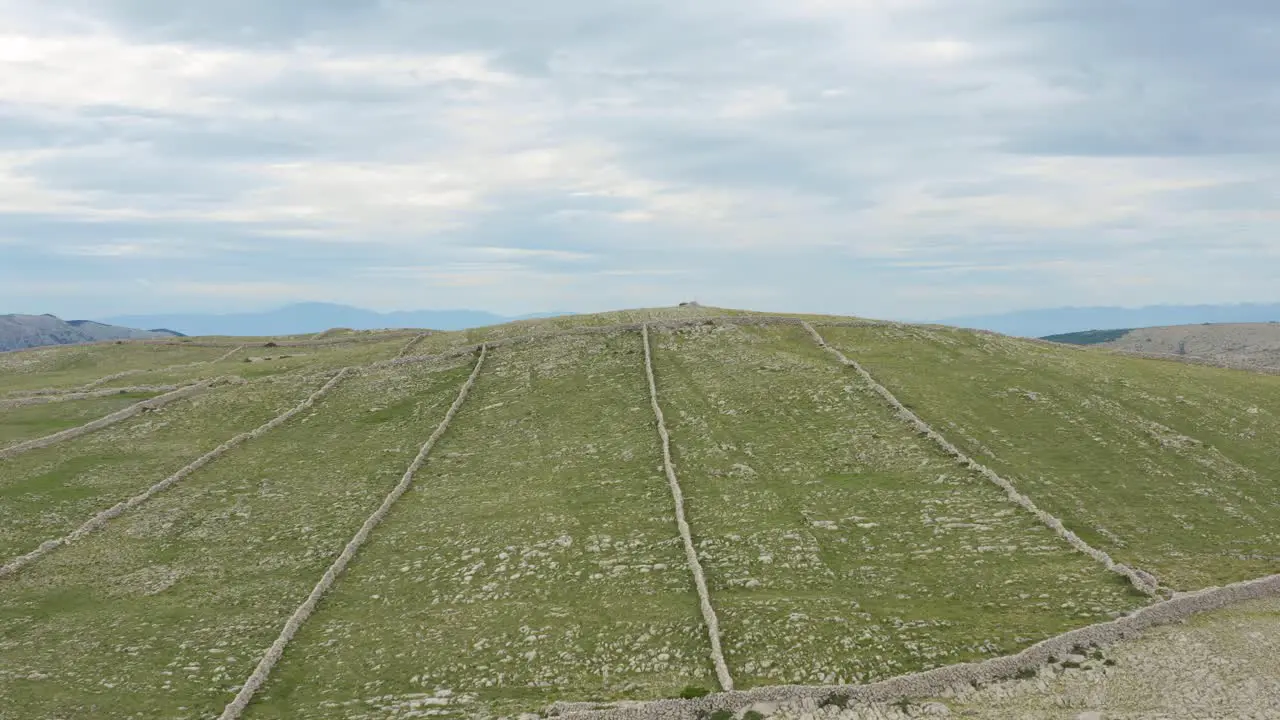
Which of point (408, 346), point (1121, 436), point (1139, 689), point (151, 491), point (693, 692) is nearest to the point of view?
point (1139, 689)

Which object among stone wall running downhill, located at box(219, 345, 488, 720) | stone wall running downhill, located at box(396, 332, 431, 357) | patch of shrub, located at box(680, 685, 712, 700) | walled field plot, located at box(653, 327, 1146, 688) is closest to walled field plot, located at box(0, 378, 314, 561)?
stone wall running downhill, located at box(396, 332, 431, 357)

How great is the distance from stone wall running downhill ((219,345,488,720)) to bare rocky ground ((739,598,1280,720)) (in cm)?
1721

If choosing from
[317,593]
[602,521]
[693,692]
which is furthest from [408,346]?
[693,692]

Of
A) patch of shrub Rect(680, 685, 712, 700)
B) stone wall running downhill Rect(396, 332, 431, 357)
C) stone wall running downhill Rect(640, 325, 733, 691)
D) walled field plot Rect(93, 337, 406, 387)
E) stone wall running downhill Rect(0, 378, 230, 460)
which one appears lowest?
patch of shrub Rect(680, 685, 712, 700)

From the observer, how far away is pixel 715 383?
5778cm

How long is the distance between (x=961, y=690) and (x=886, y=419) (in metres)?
26.3

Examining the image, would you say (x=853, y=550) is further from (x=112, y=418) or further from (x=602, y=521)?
(x=112, y=418)

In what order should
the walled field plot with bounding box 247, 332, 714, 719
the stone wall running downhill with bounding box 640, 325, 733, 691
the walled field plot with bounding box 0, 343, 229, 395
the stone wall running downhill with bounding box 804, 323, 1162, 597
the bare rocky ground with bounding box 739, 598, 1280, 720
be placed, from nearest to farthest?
the bare rocky ground with bounding box 739, 598, 1280, 720 → the stone wall running downhill with bounding box 640, 325, 733, 691 → the walled field plot with bounding box 247, 332, 714, 719 → the stone wall running downhill with bounding box 804, 323, 1162, 597 → the walled field plot with bounding box 0, 343, 229, 395

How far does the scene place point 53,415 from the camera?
5903 centimetres

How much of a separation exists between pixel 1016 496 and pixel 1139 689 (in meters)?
14.4

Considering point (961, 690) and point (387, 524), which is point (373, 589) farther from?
point (961, 690)

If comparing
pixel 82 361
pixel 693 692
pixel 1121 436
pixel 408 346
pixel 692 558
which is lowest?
pixel 693 692

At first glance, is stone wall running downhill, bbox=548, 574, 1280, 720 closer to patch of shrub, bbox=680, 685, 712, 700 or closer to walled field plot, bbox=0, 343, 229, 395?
patch of shrub, bbox=680, 685, 712, 700

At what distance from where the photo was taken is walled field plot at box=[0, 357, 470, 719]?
26641 millimetres
